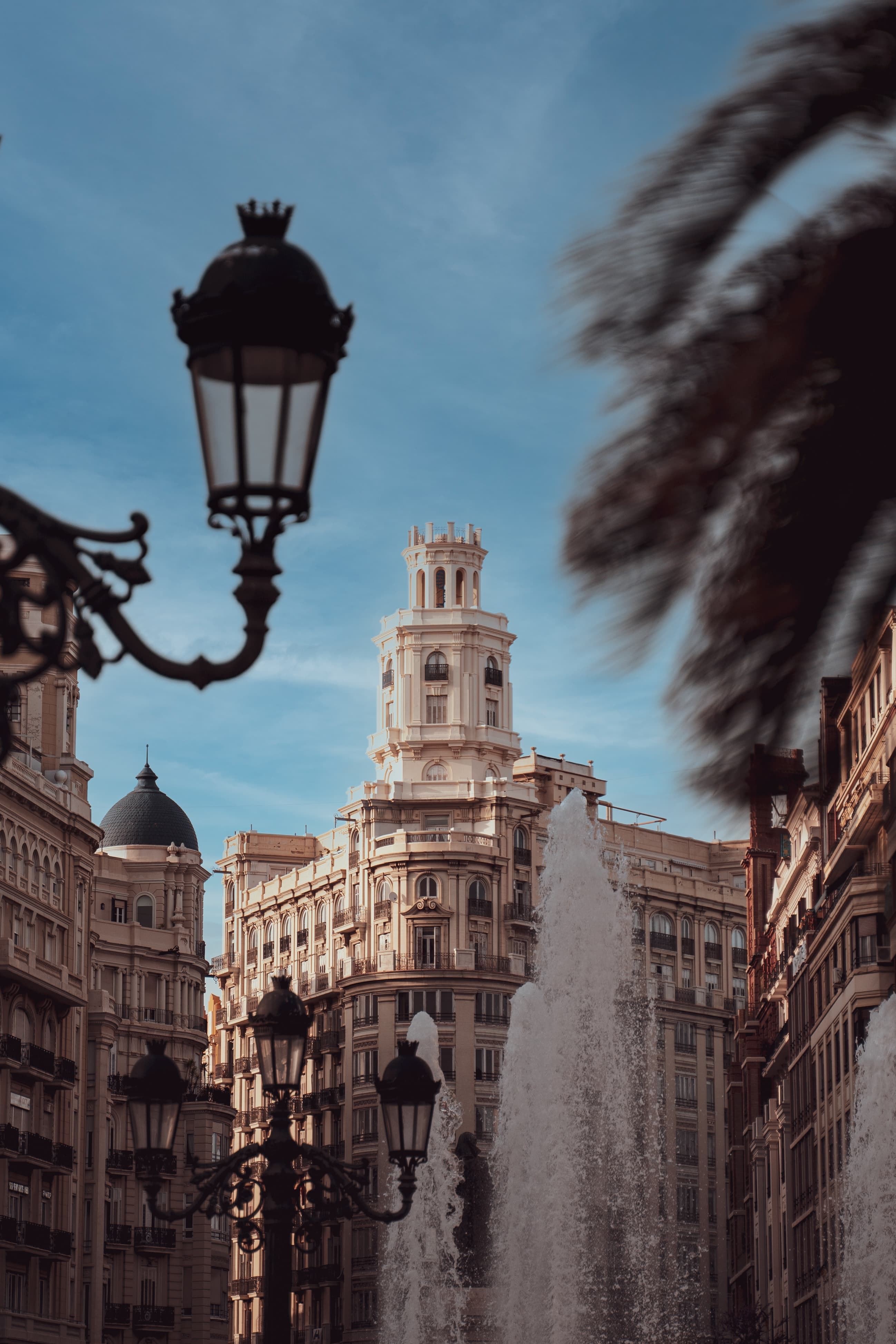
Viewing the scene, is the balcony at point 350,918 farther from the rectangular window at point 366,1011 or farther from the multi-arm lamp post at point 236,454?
the multi-arm lamp post at point 236,454

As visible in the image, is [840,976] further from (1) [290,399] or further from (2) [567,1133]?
(1) [290,399]

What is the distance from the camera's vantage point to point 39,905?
56688 millimetres

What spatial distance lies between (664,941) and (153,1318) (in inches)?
1250

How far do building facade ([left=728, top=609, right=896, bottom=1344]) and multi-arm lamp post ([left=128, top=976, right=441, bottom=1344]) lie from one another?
14.6 metres

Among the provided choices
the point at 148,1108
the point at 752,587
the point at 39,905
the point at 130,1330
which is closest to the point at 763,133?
the point at 752,587

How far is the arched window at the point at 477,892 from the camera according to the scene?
273 ft

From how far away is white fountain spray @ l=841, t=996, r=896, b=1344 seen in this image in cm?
3884

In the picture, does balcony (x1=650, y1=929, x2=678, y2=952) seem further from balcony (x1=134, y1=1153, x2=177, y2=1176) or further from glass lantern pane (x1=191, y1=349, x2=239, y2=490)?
glass lantern pane (x1=191, y1=349, x2=239, y2=490)

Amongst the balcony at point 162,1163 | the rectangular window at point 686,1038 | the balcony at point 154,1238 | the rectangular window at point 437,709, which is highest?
the rectangular window at point 437,709

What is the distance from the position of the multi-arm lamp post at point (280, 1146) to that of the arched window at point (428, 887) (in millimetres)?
67167

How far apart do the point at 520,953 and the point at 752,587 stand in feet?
270

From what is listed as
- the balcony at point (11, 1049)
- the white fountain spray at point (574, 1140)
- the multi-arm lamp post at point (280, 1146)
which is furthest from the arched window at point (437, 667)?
the multi-arm lamp post at point (280, 1146)

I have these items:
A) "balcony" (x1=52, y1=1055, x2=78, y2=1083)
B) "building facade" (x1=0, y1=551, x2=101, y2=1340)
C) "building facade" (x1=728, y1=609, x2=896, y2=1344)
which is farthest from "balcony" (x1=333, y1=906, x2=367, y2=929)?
"balcony" (x1=52, y1=1055, x2=78, y2=1083)

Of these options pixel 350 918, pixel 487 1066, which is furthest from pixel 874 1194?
pixel 350 918
